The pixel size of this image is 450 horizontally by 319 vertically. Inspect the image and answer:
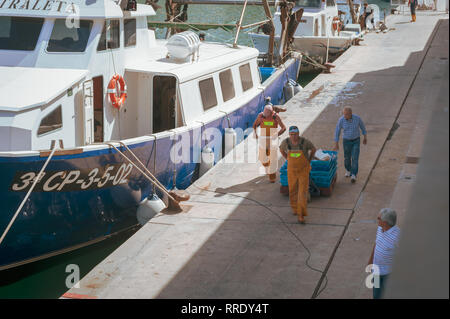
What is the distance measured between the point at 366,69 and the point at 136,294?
19.6 m

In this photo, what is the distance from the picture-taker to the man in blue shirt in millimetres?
12305

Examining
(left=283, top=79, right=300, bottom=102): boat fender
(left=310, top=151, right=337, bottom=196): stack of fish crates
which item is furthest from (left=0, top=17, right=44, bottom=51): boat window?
(left=283, top=79, right=300, bottom=102): boat fender

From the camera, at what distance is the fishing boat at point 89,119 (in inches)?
414

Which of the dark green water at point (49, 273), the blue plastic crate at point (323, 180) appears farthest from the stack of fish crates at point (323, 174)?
the dark green water at point (49, 273)

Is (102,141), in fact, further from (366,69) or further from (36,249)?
(366,69)

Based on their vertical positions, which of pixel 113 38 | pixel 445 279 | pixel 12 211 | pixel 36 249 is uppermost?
pixel 113 38

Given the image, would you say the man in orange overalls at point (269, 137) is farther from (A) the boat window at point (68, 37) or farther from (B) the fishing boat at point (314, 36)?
(B) the fishing boat at point (314, 36)

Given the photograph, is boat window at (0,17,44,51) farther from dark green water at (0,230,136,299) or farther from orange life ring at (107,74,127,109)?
dark green water at (0,230,136,299)

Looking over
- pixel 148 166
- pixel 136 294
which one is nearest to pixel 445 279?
pixel 136 294

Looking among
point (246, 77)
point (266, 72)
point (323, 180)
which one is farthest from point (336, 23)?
point (323, 180)

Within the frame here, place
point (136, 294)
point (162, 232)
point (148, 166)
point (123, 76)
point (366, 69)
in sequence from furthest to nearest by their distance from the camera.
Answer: point (366, 69), point (123, 76), point (148, 166), point (162, 232), point (136, 294)

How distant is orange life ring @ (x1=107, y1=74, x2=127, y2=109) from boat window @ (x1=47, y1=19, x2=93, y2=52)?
81 cm

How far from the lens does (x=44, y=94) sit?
10961mm

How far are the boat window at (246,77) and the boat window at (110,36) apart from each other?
4.96 m
